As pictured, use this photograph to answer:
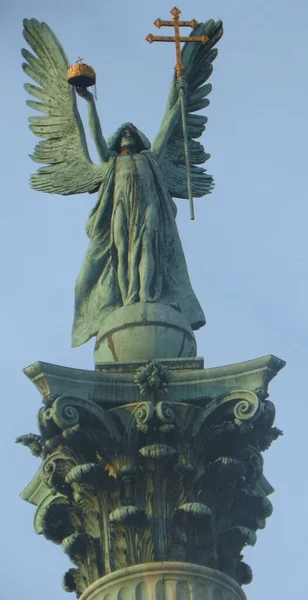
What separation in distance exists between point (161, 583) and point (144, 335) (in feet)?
12.8

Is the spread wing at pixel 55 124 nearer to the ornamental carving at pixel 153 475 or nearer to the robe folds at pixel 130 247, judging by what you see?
the robe folds at pixel 130 247

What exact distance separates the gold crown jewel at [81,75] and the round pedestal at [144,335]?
11.1ft

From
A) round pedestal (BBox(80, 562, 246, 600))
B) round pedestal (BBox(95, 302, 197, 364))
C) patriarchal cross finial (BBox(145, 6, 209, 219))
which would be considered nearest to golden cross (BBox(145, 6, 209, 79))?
patriarchal cross finial (BBox(145, 6, 209, 219))

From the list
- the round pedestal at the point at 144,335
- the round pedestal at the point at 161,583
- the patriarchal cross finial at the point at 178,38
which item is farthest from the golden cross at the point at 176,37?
the round pedestal at the point at 161,583

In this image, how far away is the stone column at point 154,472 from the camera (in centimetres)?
2641

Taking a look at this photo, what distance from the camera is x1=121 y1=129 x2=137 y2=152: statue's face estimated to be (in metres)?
31.0

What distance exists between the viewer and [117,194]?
99.7 feet

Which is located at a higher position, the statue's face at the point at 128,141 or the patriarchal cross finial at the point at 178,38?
the patriarchal cross finial at the point at 178,38

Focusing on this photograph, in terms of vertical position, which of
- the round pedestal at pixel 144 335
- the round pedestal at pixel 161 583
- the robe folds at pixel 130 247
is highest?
the robe folds at pixel 130 247

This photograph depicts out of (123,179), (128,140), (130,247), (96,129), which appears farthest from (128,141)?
(130,247)

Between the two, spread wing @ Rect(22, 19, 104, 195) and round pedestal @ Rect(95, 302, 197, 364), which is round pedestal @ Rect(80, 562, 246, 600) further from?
spread wing @ Rect(22, 19, 104, 195)

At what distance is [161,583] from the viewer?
85.9 ft

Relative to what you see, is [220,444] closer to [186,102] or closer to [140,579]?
[140,579]

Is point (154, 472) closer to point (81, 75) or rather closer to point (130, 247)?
point (130, 247)
